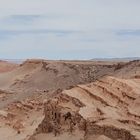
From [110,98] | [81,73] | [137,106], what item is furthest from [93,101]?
[81,73]

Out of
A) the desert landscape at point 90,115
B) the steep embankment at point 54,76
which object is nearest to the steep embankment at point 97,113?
the desert landscape at point 90,115

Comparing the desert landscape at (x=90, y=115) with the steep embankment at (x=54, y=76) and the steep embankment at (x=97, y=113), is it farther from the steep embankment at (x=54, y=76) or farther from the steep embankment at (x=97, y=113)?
the steep embankment at (x=54, y=76)

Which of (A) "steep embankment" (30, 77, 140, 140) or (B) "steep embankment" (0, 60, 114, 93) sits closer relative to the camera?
(A) "steep embankment" (30, 77, 140, 140)

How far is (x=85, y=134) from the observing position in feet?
45.6

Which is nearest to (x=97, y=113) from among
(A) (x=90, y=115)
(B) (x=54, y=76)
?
(A) (x=90, y=115)

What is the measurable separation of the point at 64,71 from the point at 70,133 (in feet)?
81.6

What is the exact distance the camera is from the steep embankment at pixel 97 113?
1323cm

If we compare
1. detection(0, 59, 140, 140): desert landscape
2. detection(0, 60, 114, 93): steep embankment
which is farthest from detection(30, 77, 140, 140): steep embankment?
detection(0, 60, 114, 93): steep embankment

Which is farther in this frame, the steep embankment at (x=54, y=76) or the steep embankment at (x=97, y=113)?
the steep embankment at (x=54, y=76)

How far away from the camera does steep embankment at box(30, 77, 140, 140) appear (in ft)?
43.4

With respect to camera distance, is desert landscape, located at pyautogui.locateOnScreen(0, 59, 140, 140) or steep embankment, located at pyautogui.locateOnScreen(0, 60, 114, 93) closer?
desert landscape, located at pyautogui.locateOnScreen(0, 59, 140, 140)

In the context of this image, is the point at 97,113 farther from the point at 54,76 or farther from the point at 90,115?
the point at 54,76

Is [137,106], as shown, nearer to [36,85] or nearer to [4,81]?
[36,85]

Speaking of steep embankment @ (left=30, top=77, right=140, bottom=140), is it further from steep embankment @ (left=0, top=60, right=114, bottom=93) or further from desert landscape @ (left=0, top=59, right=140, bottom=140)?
steep embankment @ (left=0, top=60, right=114, bottom=93)
